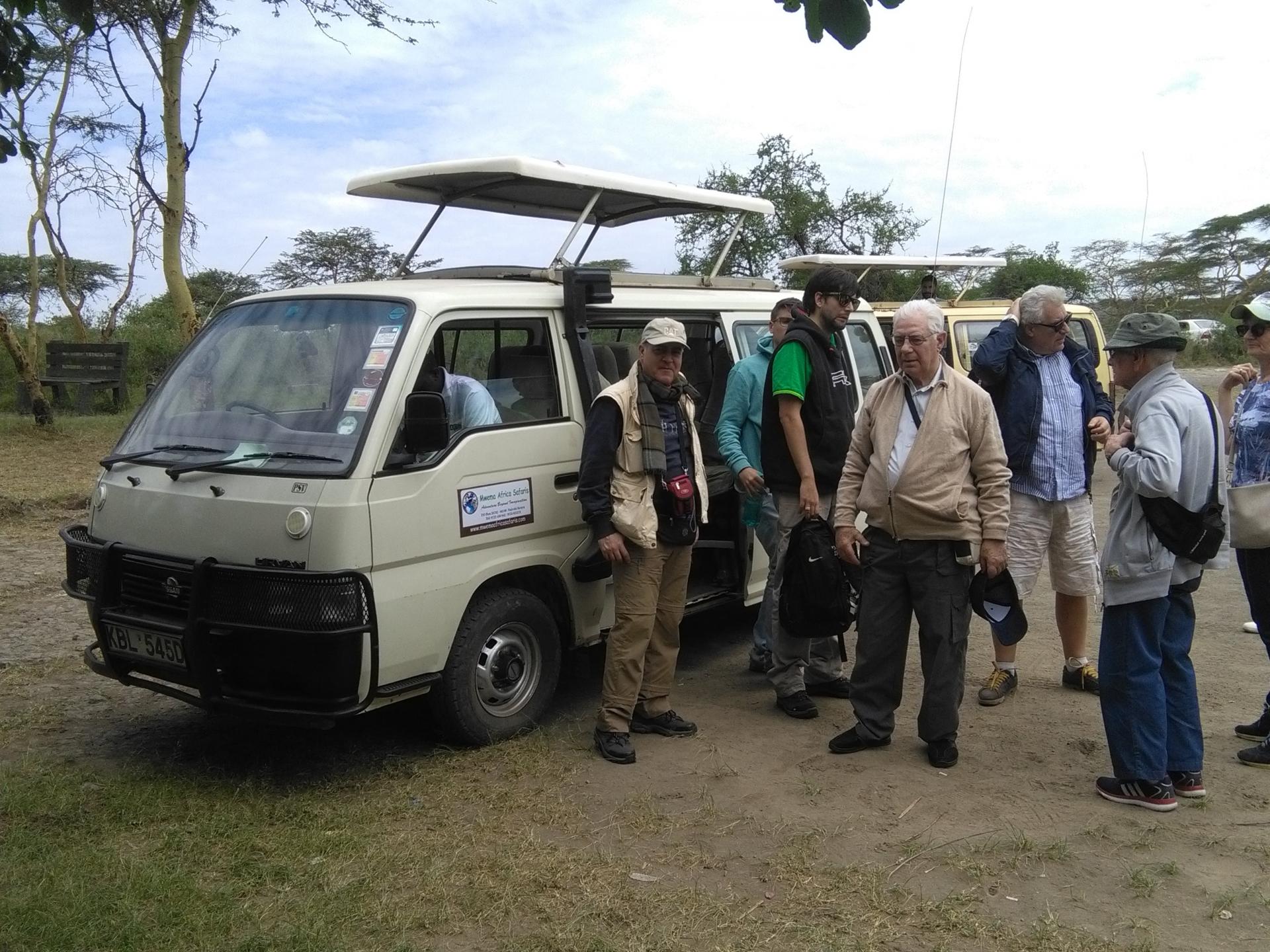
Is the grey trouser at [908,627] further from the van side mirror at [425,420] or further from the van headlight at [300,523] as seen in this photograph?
the van headlight at [300,523]

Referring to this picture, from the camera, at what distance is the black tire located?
4598 millimetres

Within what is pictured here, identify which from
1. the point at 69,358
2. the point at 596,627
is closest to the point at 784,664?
the point at 596,627

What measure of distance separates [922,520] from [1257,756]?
1.72 meters

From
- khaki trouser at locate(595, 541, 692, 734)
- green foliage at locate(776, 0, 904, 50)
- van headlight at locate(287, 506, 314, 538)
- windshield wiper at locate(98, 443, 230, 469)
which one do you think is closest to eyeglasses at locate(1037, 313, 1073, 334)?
khaki trouser at locate(595, 541, 692, 734)

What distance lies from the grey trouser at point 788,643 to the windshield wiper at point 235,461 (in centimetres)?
211

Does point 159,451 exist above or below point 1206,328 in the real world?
below

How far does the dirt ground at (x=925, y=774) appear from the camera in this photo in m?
3.64

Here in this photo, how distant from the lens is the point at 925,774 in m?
4.64

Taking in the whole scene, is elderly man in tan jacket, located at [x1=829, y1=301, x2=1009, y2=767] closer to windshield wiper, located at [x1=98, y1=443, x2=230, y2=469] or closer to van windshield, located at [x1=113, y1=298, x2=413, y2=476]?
van windshield, located at [x1=113, y1=298, x2=413, y2=476]

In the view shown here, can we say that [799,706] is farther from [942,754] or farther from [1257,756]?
[1257,756]

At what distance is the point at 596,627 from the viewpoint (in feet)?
17.3

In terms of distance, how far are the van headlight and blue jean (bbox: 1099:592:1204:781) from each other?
298cm

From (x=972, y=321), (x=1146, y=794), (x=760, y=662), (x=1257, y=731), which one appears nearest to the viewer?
(x=1146, y=794)

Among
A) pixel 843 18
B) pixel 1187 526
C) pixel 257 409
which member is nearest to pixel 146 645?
pixel 257 409
